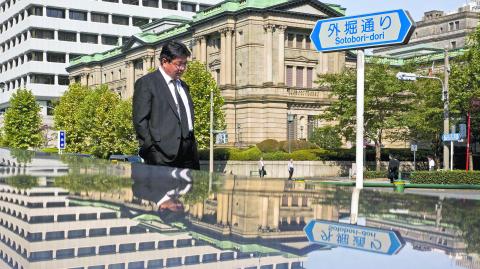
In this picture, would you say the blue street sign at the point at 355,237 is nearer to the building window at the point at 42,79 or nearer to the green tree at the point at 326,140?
the green tree at the point at 326,140

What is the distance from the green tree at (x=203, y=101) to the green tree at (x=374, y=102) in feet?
27.7

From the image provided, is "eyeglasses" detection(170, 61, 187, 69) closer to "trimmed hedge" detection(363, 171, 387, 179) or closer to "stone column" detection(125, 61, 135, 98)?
"trimmed hedge" detection(363, 171, 387, 179)

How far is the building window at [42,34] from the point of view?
92688 mm

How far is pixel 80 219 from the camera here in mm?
4324

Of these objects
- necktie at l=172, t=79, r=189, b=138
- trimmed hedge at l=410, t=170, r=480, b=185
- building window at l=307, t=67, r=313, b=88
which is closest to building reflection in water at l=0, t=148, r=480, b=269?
necktie at l=172, t=79, r=189, b=138

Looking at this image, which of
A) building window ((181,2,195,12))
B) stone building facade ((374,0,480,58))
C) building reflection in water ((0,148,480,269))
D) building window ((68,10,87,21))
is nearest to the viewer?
building reflection in water ((0,148,480,269))

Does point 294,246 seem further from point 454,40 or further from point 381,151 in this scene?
point 454,40

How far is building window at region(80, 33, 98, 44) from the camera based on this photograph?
95.6 metres

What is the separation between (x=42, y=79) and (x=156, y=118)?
300ft

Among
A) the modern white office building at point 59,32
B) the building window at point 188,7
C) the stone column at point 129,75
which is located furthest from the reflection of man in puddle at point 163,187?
the building window at point 188,7

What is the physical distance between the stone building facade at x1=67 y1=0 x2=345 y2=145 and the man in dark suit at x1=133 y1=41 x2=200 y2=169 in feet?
162

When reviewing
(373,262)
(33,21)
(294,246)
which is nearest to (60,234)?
(294,246)

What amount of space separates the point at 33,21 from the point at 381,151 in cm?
5606

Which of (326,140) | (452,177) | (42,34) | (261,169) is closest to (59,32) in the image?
(42,34)
